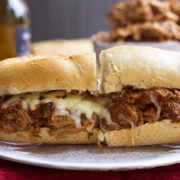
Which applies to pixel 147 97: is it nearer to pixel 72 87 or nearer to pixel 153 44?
pixel 72 87

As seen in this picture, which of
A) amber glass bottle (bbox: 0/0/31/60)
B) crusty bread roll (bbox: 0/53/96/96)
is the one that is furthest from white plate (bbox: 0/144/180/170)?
amber glass bottle (bbox: 0/0/31/60)

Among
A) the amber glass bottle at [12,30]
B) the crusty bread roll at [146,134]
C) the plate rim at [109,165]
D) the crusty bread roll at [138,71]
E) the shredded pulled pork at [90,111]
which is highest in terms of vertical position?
the amber glass bottle at [12,30]

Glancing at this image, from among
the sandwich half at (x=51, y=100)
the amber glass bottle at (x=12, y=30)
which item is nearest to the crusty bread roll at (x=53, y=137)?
the sandwich half at (x=51, y=100)

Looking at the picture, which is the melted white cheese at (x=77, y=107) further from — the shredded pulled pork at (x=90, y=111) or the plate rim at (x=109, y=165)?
the plate rim at (x=109, y=165)

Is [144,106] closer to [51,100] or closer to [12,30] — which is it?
[51,100]

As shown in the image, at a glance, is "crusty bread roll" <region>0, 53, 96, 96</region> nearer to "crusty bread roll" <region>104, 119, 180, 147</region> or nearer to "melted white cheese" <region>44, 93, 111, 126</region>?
"melted white cheese" <region>44, 93, 111, 126</region>

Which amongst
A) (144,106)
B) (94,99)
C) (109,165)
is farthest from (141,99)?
(109,165)

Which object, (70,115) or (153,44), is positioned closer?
(70,115)

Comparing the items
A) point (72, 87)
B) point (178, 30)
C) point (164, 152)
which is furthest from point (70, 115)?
point (178, 30)
